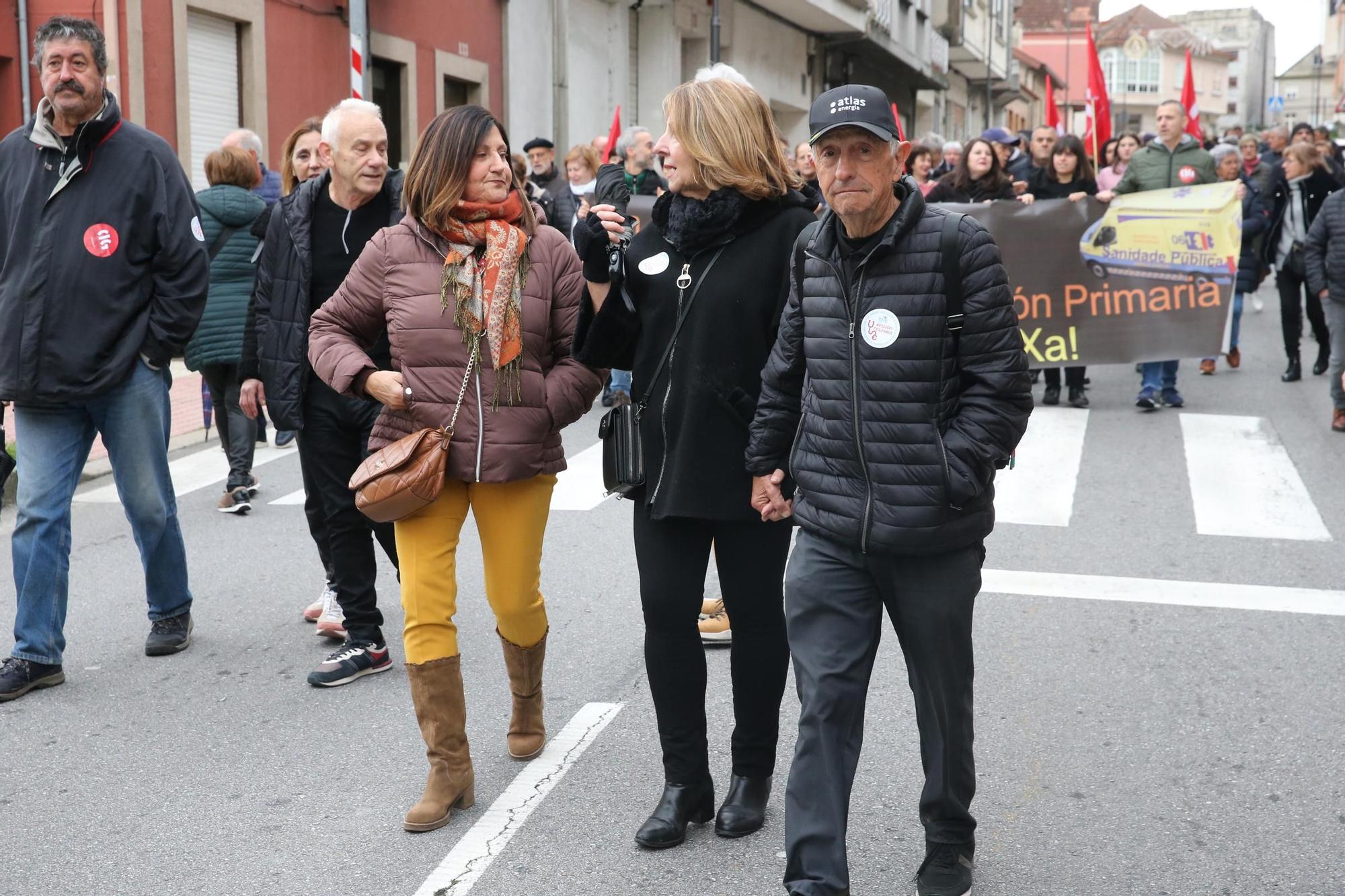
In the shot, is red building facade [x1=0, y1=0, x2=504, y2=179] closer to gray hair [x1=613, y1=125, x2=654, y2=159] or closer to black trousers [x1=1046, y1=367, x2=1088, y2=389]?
gray hair [x1=613, y1=125, x2=654, y2=159]

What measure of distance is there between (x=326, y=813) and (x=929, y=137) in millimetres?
12340

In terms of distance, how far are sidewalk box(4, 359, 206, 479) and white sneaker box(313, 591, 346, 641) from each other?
11.1 ft

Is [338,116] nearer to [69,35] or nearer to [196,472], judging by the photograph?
[69,35]

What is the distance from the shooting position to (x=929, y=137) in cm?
1530

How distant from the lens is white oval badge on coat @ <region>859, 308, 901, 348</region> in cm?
334

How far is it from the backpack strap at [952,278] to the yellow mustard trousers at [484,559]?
1.43 meters

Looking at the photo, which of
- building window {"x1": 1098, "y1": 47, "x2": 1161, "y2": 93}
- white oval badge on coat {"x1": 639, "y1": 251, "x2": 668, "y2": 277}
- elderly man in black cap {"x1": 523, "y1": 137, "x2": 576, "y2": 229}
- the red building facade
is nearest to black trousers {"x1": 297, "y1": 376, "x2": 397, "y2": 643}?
white oval badge on coat {"x1": 639, "y1": 251, "x2": 668, "y2": 277}

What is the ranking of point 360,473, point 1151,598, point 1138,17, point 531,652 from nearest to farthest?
point 360,473, point 531,652, point 1151,598, point 1138,17

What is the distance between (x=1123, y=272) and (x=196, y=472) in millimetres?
6961

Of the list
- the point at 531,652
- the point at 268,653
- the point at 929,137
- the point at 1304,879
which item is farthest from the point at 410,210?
the point at 929,137

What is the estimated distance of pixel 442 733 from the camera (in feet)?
13.6

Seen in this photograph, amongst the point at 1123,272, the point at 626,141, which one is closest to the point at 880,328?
the point at 1123,272

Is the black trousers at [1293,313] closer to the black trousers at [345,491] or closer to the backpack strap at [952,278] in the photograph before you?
the black trousers at [345,491]

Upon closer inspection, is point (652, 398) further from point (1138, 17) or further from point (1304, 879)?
point (1138, 17)
